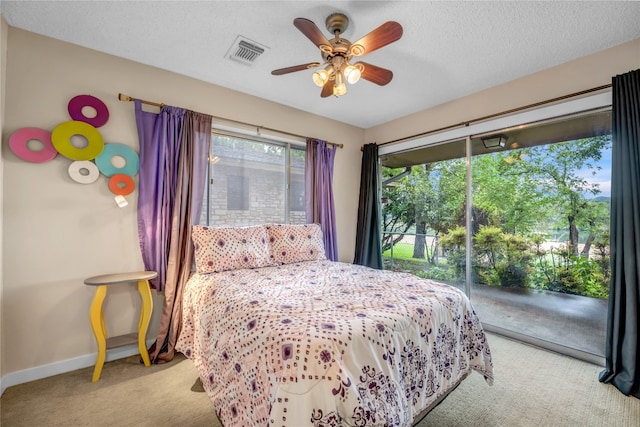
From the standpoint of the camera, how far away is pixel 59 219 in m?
2.11

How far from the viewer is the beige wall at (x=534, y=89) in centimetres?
216

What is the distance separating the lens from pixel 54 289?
2.09 m

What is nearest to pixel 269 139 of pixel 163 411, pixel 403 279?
pixel 403 279

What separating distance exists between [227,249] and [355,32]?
2030 millimetres

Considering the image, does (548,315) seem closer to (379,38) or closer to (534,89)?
(534,89)

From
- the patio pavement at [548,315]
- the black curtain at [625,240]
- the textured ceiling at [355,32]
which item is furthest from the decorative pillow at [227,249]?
the black curtain at [625,240]

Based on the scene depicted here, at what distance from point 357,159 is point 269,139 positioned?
4.95ft

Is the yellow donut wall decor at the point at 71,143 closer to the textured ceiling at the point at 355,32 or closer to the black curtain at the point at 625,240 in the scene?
the textured ceiling at the point at 355,32

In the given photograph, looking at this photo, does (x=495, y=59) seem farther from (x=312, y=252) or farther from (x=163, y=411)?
(x=163, y=411)

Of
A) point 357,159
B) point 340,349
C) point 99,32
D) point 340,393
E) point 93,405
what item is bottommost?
point 93,405

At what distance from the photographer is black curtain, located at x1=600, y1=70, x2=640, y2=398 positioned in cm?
196

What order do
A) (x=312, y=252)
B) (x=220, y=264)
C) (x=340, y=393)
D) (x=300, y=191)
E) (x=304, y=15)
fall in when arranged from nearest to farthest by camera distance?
(x=340, y=393) → (x=304, y=15) → (x=220, y=264) → (x=312, y=252) → (x=300, y=191)

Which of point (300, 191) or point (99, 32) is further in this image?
point (300, 191)

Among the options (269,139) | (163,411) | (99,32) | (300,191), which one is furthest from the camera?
(300,191)
